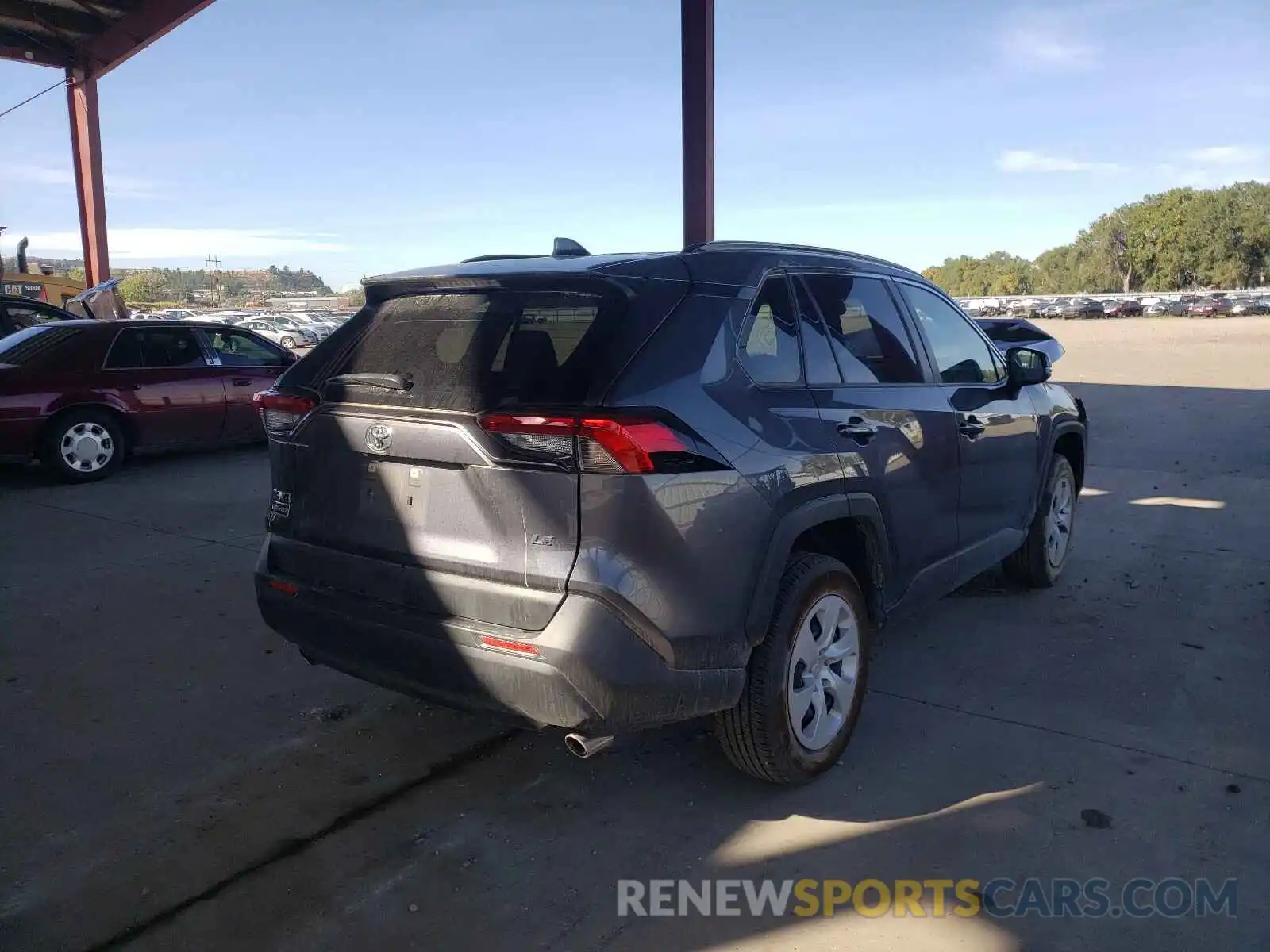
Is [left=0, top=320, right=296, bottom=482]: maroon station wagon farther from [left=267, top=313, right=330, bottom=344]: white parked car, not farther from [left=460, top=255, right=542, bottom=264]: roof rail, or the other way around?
[left=267, top=313, right=330, bottom=344]: white parked car

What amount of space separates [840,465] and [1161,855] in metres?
1.57

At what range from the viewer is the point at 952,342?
15.3 feet

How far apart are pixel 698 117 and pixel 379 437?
896 cm

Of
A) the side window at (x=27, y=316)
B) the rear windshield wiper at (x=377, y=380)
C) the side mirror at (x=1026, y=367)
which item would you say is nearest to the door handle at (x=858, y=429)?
the rear windshield wiper at (x=377, y=380)

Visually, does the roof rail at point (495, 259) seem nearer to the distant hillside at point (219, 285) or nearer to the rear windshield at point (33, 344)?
the rear windshield at point (33, 344)

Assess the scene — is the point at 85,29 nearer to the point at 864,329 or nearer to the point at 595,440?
the point at 864,329

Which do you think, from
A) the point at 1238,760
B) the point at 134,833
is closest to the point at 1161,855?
the point at 1238,760

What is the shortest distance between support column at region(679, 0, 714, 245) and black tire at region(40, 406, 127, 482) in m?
6.28

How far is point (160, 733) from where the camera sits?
3.95m

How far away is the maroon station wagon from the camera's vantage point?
8.84m

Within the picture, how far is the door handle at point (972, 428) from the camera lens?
14.3 ft

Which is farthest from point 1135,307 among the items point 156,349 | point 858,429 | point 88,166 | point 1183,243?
point 858,429

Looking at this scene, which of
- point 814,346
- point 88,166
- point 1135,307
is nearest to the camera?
point 814,346

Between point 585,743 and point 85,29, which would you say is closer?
point 585,743
